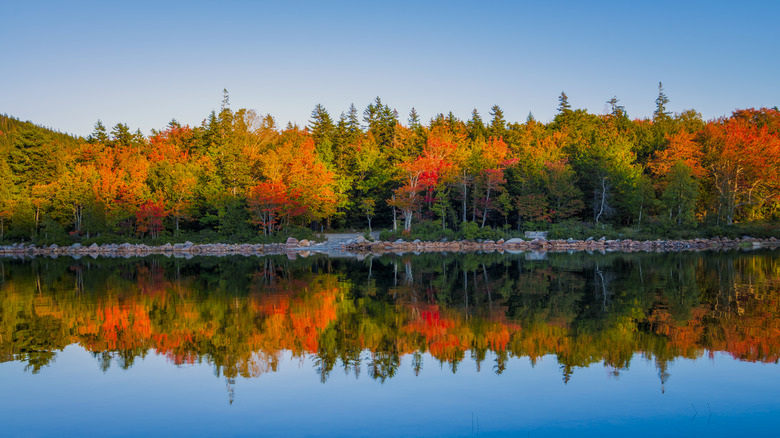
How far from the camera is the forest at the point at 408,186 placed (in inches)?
1367

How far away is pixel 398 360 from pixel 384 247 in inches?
1050

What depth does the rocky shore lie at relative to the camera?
31.2 meters

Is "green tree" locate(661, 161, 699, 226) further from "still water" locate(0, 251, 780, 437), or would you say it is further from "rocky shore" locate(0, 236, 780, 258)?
"still water" locate(0, 251, 780, 437)

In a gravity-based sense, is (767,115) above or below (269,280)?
above

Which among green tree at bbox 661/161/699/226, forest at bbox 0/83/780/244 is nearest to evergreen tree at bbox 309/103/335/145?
forest at bbox 0/83/780/244

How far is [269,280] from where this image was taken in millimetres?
17594

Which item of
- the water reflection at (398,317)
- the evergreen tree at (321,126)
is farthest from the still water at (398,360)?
the evergreen tree at (321,126)

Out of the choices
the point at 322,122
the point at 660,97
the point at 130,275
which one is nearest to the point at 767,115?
the point at 660,97

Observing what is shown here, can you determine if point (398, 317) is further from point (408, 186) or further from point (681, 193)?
point (681, 193)

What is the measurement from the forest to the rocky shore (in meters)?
1.05

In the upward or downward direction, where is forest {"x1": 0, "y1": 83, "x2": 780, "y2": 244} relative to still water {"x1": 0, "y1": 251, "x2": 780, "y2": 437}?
upward

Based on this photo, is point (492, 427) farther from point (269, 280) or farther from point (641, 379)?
point (269, 280)

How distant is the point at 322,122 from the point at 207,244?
18.6 meters

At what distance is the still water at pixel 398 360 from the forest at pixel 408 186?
20.4m
